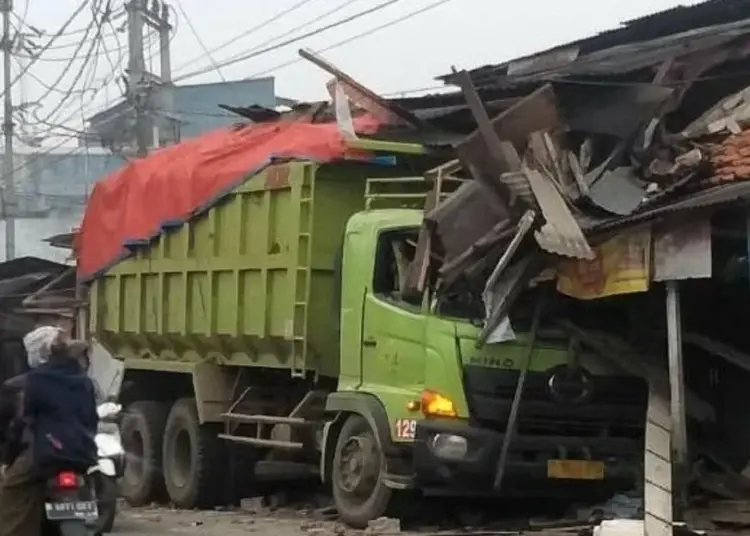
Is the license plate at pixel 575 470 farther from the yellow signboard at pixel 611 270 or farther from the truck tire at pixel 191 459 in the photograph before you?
the truck tire at pixel 191 459

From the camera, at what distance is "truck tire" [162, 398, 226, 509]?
14.9 m

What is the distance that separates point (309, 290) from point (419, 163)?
157 cm

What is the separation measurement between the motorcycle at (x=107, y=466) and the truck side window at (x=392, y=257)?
2.37 m

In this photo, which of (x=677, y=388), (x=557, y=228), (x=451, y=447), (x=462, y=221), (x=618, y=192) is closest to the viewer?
(x=677, y=388)

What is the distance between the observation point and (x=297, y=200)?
13.0 metres

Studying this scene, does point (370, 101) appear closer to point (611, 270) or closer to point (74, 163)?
point (611, 270)

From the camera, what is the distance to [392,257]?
11.9 metres

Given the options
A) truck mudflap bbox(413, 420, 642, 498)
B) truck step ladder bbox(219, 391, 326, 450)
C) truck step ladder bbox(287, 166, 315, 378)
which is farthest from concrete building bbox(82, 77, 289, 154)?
truck mudflap bbox(413, 420, 642, 498)

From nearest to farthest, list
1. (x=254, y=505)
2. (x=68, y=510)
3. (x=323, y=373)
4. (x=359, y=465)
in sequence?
(x=68, y=510), (x=359, y=465), (x=323, y=373), (x=254, y=505)

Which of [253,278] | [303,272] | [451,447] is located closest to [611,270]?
[451,447]

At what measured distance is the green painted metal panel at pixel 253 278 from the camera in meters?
12.9

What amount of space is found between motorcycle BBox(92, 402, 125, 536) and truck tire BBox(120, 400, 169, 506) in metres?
3.48

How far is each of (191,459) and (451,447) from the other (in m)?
4.93

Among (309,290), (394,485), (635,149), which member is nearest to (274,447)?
(309,290)
